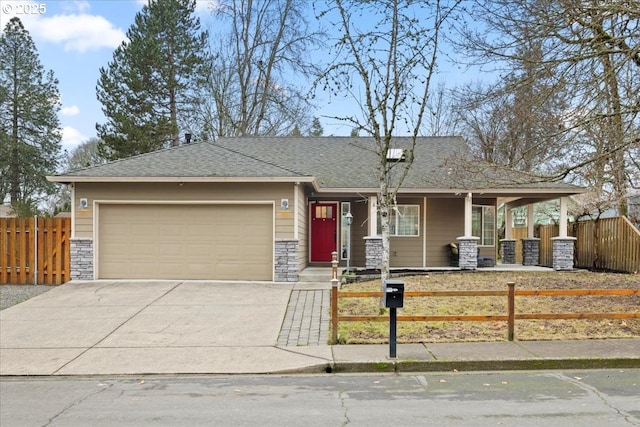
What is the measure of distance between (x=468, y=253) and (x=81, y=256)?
11121 mm

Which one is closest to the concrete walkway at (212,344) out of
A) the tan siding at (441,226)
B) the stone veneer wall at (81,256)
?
the stone veneer wall at (81,256)

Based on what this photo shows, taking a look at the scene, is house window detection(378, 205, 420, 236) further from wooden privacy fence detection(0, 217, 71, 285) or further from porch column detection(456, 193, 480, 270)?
wooden privacy fence detection(0, 217, 71, 285)

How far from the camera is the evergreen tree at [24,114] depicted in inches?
1191

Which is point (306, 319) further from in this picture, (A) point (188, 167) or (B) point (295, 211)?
(A) point (188, 167)

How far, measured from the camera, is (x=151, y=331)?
900 cm

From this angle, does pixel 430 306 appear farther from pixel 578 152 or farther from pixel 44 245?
pixel 44 245

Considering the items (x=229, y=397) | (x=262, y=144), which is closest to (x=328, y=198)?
(x=262, y=144)

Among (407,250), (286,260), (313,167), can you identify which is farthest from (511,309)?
(313,167)

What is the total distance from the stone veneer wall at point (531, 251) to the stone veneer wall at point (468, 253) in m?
3.82

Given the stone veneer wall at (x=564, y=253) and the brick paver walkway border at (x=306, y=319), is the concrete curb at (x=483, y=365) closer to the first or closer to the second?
the brick paver walkway border at (x=306, y=319)

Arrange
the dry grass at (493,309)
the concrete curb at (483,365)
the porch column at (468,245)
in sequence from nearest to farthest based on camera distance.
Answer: the concrete curb at (483,365) < the dry grass at (493,309) < the porch column at (468,245)

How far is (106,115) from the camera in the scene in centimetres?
2856

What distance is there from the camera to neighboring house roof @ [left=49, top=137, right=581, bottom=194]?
1332 centimetres

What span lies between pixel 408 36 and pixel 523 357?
6028 millimetres
